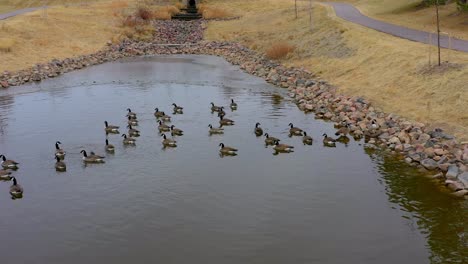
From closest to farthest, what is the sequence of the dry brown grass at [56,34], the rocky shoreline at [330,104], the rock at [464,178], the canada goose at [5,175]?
the rock at [464,178], the canada goose at [5,175], the rocky shoreline at [330,104], the dry brown grass at [56,34]

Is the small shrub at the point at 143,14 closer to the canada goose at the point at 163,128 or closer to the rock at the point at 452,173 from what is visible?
the canada goose at the point at 163,128

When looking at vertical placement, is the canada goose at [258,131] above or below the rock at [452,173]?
above

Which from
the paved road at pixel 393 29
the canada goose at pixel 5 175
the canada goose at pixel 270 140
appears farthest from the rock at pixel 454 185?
the paved road at pixel 393 29

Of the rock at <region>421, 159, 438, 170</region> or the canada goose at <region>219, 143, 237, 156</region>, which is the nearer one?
the rock at <region>421, 159, 438, 170</region>

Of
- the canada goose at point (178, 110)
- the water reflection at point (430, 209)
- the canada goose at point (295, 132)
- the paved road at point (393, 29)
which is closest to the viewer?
the water reflection at point (430, 209)

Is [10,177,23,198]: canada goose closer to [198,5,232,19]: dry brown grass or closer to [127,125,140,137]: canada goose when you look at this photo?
[127,125,140,137]: canada goose

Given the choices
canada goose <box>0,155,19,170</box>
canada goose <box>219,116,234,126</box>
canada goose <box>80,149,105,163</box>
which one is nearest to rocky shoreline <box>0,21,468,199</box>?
canada goose <box>219,116,234,126</box>

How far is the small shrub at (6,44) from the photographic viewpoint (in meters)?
55.4

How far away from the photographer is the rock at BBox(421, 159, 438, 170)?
79.8 feet

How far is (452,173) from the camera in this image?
22828 millimetres

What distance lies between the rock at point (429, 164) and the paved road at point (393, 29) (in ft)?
55.4

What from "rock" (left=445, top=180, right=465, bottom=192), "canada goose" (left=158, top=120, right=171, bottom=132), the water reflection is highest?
"canada goose" (left=158, top=120, right=171, bottom=132)

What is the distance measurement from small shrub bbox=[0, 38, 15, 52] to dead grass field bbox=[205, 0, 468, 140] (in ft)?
84.6

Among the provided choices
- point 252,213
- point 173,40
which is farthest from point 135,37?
point 252,213
